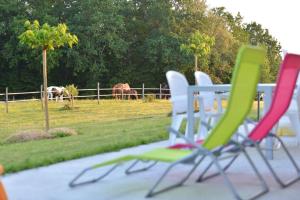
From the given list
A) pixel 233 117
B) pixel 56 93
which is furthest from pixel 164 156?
pixel 56 93

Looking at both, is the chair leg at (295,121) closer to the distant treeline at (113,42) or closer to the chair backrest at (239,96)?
the chair backrest at (239,96)

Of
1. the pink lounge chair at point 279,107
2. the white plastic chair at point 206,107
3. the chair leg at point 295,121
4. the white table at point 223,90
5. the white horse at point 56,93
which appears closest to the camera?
the pink lounge chair at point 279,107

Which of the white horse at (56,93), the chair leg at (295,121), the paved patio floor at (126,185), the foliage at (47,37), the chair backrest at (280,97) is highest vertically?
the foliage at (47,37)

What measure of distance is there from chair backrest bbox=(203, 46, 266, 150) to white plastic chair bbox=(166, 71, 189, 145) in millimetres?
1942

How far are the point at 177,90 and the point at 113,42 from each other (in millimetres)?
25659

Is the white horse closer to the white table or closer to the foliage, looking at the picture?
the foliage

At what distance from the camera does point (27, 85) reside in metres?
30.7

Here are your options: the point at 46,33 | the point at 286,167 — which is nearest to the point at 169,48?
the point at 46,33

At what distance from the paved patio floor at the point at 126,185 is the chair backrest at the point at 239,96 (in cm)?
40

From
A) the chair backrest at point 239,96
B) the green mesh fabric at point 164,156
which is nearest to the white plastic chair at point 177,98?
the green mesh fabric at point 164,156

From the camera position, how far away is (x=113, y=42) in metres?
30.7

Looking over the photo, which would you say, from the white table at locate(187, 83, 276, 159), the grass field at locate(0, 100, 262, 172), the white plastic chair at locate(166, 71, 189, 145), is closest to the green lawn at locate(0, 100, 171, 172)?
the grass field at locate(0, 100, 262, 172)

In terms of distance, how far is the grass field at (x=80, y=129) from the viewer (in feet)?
17.9

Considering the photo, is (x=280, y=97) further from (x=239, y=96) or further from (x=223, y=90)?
(x=223, y=90)
